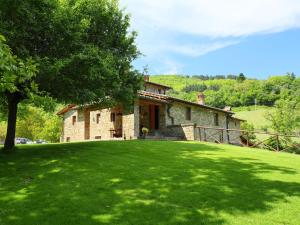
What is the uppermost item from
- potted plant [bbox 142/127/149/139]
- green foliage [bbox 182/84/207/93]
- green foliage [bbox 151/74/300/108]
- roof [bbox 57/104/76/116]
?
green foliage [bbox 182/84/207/93]

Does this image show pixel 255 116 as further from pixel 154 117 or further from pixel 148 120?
pixel 148 120

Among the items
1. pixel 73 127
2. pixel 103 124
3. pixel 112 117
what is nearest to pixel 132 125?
pixel 112 117

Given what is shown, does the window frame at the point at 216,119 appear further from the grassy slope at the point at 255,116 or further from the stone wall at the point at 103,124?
the grassy slope at the point at 255,116

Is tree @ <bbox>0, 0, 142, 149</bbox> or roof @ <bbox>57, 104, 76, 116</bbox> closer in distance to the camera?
tree @ <bbox>0, 0, 142, 149</bbox>

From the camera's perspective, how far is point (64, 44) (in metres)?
17.6

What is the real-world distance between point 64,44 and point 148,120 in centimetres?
1727

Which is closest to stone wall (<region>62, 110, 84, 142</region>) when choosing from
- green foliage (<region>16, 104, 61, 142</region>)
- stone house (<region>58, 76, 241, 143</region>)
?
stone house (<region>58, 76, 241, 143</region>)

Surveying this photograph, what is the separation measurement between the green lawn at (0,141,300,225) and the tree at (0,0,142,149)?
3.96 metres

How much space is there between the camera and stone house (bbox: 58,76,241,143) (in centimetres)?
3005

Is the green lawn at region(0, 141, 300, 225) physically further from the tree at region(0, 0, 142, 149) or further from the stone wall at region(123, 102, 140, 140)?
the stone wall at region(123, 102, 140, 140)

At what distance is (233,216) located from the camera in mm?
7805

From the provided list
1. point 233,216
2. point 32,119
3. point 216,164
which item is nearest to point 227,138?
point 216,164

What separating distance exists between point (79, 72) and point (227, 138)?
26666 millimetres

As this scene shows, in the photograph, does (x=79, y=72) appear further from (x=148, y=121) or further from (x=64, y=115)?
(x=64, y=115)
